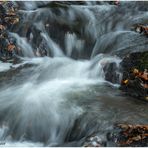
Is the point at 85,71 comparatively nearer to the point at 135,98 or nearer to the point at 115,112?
the point at 135,98

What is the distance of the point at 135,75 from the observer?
764 cm

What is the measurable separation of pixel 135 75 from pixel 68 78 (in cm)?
186

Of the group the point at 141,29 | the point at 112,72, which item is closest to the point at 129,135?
the point at 112,72

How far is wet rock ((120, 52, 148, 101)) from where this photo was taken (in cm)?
741

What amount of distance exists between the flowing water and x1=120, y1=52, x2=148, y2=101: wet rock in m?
0.21

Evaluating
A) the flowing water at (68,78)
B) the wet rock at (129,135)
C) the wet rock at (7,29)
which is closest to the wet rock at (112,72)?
the flowing water at (68,78)

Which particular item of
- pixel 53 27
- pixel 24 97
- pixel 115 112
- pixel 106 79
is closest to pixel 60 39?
pixel 53 27

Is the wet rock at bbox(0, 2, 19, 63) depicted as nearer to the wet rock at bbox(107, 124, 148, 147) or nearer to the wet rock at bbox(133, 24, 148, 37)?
the wet rock at bbox(133, 24, 148, 37)

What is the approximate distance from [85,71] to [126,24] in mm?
2524

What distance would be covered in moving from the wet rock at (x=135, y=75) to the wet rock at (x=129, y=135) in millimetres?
1620

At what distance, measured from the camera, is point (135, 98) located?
7422 millimetres

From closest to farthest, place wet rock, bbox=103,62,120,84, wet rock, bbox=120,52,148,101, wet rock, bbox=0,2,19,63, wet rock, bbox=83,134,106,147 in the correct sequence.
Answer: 1. wet rock, bbox=83,134,106,147
2. wet rock, bbox=120,52,148,101
3. wet rock, bbox=103,62,120,84
4. wet rock, bbox=0,2,19,63

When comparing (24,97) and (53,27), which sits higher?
(53,27)

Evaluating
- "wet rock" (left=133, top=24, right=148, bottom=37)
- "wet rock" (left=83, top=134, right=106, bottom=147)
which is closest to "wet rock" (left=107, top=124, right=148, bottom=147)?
"wet rock" (left=83, top=134, right=106, bottom=147)
